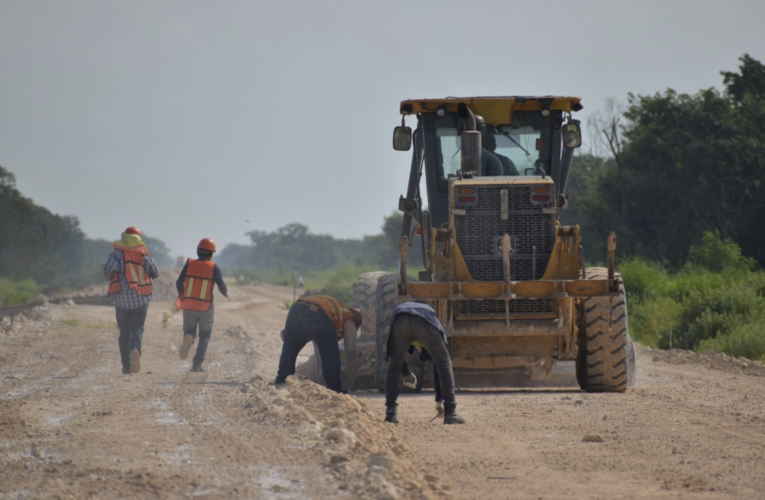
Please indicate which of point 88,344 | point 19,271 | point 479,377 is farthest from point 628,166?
point 19,271

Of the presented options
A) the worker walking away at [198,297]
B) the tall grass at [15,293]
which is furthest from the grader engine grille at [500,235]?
the tall grass at [15,293]

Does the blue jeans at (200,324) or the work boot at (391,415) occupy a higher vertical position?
the blue jeans at (200,324)

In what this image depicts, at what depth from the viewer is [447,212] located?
1122 cm

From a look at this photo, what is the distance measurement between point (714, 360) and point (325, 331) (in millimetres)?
7837

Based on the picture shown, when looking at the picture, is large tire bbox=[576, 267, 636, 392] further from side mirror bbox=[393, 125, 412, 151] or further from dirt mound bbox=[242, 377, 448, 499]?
dirt mound bbox=[242, 377, 448, 499]

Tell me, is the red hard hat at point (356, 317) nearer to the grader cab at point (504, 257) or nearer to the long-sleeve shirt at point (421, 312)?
the grader cab at point (504, 257)

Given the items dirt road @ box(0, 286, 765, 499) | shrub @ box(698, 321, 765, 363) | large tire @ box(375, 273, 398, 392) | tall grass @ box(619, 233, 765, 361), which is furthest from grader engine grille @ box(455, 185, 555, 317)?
tall grass @ box(619, 233, 765, 361)

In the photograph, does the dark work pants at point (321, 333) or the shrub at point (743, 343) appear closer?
the dark work pants at point (321, 333)

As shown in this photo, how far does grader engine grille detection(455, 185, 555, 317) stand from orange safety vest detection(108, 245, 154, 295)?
5.38 m

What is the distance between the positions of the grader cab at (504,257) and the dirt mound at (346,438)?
1.45 meters

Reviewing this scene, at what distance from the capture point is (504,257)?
376 inches

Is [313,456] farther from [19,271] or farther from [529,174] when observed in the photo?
[19,271]

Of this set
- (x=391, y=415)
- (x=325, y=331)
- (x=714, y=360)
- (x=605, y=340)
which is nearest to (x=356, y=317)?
(x=325, y=331)

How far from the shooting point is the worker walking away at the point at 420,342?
8320 mm
